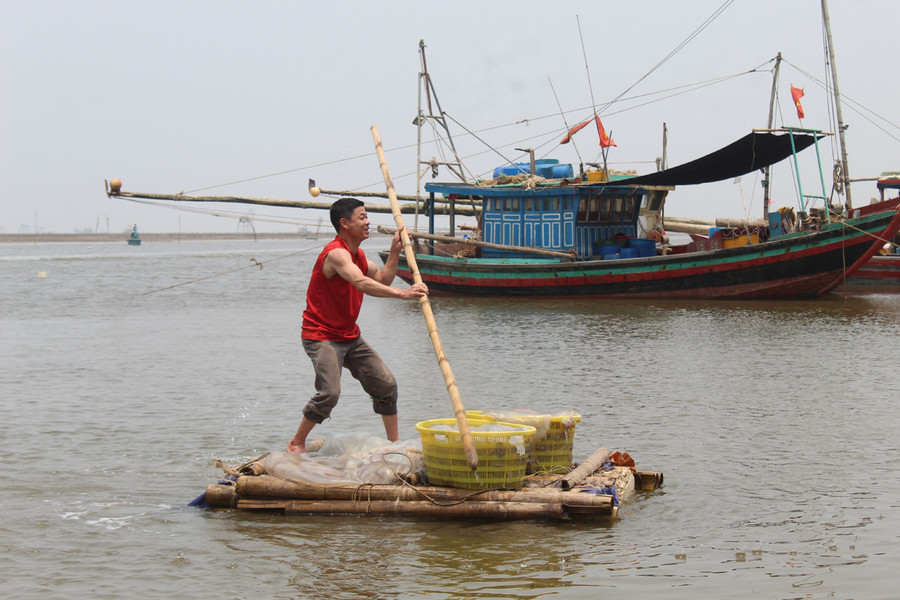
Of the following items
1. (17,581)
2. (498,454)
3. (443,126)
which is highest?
(443,126)

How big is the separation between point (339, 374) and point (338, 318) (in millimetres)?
375

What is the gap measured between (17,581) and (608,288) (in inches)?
776

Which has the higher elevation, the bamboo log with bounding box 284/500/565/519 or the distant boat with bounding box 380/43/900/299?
the distant boat with bounding box 380/43/900/299

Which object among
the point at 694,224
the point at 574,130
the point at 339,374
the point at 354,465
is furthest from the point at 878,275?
the point at 354,465

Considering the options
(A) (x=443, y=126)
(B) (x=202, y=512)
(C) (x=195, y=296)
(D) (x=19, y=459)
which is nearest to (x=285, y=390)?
(D) (x=19, y=459)

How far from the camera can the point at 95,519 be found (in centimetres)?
582

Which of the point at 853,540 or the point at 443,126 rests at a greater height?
the point at 443,126

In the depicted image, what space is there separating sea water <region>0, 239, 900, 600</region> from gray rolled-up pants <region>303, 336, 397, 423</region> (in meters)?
0.74

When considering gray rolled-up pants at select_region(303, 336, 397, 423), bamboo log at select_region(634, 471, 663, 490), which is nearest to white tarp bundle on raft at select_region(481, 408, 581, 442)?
bamboo log at select_region(634, 471, 663, 490)

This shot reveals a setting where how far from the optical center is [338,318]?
6055mm

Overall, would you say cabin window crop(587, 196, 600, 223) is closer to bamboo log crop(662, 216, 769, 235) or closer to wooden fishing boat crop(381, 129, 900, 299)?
wooden fishing boat crop(381, 129, 900, 299)

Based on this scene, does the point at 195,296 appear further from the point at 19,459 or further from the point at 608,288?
the point at 19,459

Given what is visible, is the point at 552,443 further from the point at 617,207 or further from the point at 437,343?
the point at 617,207

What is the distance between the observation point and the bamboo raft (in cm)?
543
